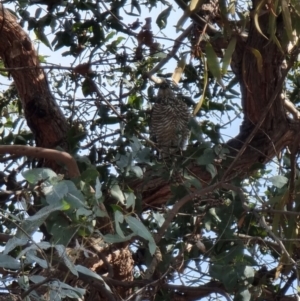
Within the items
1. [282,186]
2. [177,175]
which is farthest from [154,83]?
[282,186]

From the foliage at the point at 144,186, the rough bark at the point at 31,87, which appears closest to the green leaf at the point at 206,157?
the foliage at the point at 144,186

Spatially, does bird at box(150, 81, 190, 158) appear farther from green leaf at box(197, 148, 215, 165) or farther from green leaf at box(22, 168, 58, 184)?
green leaf at box(22, 168, 58, 184)

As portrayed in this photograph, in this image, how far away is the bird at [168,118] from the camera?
3.39 metres

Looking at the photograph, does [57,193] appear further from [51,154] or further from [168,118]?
[168,118]

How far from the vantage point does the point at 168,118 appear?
3.46 meters

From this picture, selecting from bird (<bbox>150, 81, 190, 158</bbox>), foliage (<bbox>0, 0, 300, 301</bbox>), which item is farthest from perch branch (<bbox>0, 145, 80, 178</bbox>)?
bird (<bbox>150, 81, 190, 158</bbox>)

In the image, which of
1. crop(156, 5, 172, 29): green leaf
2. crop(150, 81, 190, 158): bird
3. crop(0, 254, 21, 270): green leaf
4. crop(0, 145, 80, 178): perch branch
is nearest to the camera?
crop(0, 254, 21, 270): green leaf

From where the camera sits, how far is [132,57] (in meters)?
3.01

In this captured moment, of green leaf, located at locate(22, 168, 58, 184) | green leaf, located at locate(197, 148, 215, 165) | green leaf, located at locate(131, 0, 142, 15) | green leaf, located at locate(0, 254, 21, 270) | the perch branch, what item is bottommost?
green leaf, located at locate(0, 254, 21, 270)

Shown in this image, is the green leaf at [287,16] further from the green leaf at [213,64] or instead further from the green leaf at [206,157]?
the green leaf at [206,157]

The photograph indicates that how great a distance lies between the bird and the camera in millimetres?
3389

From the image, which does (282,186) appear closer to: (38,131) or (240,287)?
(240,287)

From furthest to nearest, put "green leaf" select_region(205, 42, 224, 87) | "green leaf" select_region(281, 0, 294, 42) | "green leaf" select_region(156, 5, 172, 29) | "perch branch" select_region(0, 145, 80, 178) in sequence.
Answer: "green leaf" select_region(156, 5, 172, 29)
"perch branch" select_region(0, 145, 80, 178)
"green leaf" select_region(205, 42, 224, 87)
"green leaf" select_region(281, 0, 294, 42)

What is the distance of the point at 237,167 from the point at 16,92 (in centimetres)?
98
